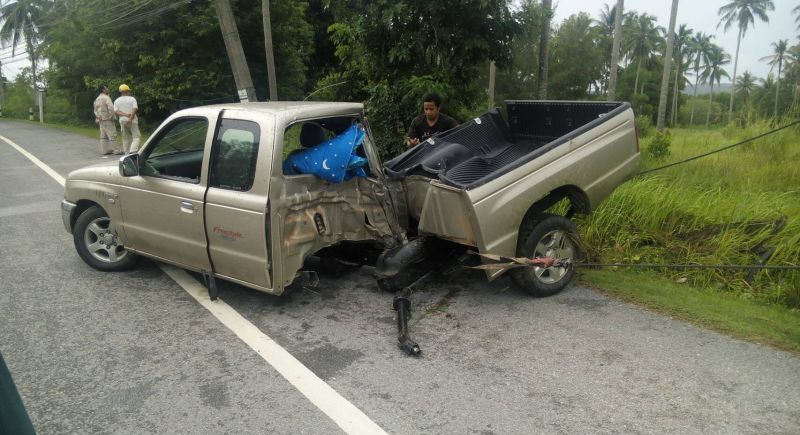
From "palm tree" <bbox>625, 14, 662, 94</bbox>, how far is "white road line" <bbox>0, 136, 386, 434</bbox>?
75.6 metres

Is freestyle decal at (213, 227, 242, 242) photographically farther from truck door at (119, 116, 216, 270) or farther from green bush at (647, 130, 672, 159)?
green bush at (647, 130, 672, 159)

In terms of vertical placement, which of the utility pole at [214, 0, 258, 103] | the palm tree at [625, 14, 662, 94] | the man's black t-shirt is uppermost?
the palm tree at [625, 14, 662, 94]

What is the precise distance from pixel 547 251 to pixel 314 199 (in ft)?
7.00

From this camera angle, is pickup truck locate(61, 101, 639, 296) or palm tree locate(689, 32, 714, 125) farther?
palm tree locate(689, 32, 714, 125)

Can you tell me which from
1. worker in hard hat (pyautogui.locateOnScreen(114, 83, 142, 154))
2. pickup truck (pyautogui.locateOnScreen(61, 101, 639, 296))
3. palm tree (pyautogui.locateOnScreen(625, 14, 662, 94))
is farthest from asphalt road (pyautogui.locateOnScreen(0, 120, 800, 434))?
palm tree (pyautogui.locateOnScreen(625, 14, 662, 94))

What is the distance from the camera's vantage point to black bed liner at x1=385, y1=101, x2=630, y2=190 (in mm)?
5566

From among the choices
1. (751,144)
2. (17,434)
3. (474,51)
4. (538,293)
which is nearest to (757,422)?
(538,293)

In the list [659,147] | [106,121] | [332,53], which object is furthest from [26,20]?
Result: [659,147]

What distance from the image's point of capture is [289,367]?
396 cm

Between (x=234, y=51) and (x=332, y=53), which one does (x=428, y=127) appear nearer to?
(x=234, y=51)

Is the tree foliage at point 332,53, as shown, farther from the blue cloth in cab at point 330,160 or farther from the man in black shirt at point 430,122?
the blue cloth in cab at point 330,160

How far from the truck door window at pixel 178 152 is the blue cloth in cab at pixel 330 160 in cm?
88

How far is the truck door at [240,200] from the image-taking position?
4.46 metres

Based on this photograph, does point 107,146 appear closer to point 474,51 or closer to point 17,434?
point 474,51
